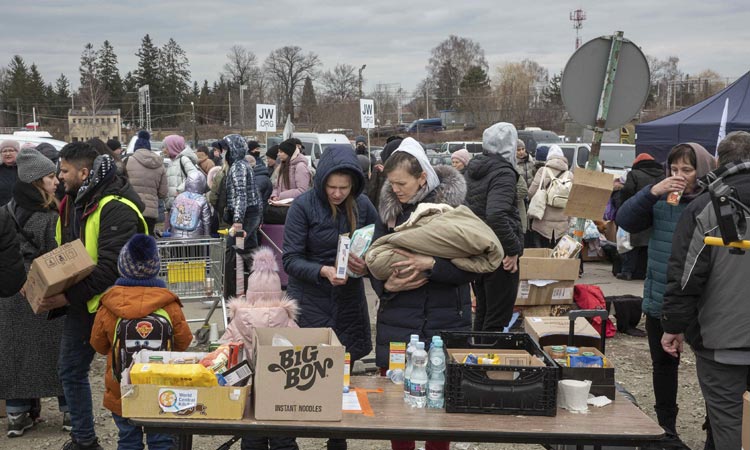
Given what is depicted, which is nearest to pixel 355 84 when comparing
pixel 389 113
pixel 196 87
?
pixel 389 113

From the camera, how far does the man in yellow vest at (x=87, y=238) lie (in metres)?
4.50

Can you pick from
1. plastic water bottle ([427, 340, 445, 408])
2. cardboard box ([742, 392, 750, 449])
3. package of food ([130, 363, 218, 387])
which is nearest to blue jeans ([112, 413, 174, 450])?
package of food ([130, 363, 218, 387])

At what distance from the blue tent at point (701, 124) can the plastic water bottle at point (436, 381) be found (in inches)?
387

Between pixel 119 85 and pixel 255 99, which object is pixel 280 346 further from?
pixel 119 85

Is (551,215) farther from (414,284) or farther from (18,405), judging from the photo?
(18,405)

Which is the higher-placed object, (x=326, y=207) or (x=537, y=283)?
(x=326, y=207)

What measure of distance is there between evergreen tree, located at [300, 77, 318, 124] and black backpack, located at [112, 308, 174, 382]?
65.0 meters

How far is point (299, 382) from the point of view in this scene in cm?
318

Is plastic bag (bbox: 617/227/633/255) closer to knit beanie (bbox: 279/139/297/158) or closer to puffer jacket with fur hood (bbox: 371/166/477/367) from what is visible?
knit beanie (bbox: 279/139/297/158)

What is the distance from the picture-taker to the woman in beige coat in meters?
10.4

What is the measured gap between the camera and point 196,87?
9462 cm

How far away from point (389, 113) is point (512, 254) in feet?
247

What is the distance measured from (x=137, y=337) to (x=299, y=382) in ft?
4.29

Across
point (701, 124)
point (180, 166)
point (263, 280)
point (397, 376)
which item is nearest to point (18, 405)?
point (263, 280)
